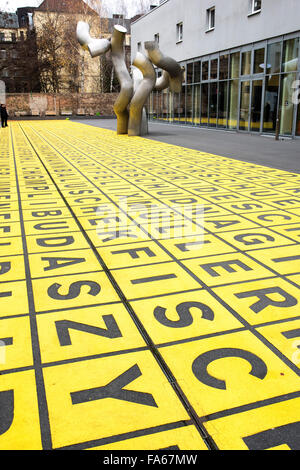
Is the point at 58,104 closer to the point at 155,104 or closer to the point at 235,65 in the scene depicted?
the point at 155,104

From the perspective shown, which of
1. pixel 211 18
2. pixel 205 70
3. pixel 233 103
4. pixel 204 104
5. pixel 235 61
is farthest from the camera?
pixel 204 104

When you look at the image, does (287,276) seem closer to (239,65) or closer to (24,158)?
(24,158)

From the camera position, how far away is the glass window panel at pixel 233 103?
885 inches

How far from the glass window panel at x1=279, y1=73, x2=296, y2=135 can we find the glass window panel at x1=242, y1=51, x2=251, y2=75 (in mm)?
2872

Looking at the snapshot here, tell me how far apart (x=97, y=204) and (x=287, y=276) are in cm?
380

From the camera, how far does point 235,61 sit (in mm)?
22203

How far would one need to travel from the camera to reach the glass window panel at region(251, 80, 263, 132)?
66.5 feet

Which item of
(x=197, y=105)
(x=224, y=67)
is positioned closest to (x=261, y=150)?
(x=224, y=67)

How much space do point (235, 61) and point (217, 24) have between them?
2.85m

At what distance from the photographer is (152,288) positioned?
4090 mm

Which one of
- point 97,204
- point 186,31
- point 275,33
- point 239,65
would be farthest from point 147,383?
point 186,31

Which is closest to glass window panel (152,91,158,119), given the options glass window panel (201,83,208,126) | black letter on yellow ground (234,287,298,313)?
glass window panel (201,83,208,126)

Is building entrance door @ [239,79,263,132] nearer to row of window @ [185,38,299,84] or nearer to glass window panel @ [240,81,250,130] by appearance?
glass window panel @ [240,81,250,130]

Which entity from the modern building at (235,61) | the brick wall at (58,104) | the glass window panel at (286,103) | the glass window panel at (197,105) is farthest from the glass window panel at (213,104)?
the brick wall at (58,104)
